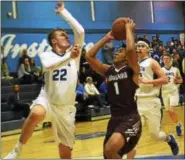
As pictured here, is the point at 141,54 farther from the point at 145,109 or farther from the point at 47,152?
the point at 47,152

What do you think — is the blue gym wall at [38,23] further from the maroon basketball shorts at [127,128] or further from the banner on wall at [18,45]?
the maroon basketball shorts at [127,128]

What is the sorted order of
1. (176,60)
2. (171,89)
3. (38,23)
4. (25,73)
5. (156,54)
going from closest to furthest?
1. (156,54)
2. (176,60)
3. (171,89)
4. (25,73)
5. (38,23)

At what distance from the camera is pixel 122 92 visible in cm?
352

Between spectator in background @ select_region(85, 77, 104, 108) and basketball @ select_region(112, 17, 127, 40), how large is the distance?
21.0 feet

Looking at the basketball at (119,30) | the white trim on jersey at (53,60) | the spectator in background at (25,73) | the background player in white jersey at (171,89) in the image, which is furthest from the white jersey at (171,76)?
the spectator in background at (25,73)

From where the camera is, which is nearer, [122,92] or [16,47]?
[122,92]

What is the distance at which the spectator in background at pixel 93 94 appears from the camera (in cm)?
1012

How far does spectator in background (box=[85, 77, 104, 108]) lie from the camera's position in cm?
1012

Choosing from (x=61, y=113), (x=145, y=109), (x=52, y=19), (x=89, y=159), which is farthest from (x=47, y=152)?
(x=52, y=19)

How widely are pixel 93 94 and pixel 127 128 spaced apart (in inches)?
268

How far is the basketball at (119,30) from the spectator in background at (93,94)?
21.0ft

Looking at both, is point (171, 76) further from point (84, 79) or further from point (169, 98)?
point (84, 79)

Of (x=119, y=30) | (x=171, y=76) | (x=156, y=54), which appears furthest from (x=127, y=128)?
(x=171, y=76)

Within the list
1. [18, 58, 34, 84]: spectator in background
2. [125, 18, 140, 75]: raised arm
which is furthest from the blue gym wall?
[125, 18, 140, 75]: raised arm
